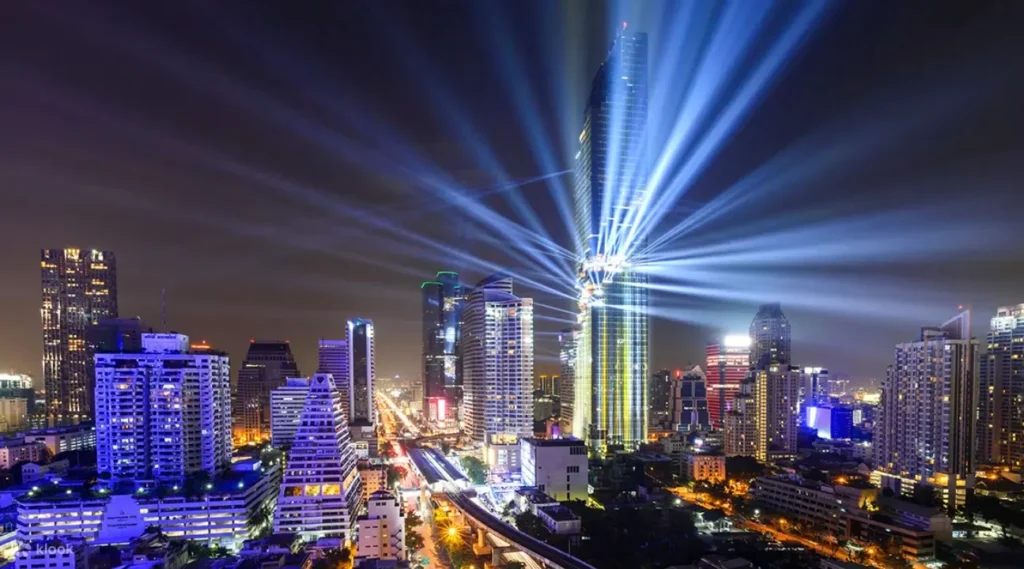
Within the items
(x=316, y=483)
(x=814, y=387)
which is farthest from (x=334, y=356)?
(x=814, y=387)

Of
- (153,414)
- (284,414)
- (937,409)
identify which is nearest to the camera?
(153,414)

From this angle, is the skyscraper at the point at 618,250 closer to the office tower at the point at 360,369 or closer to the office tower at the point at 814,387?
the office tower at the point at 814,387

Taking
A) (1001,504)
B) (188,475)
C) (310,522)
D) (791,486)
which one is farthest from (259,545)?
(1001,504)

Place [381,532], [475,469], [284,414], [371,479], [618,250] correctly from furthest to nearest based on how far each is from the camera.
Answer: [618,250] → [284,414] → [475,469] → [371,479] → [381,532]

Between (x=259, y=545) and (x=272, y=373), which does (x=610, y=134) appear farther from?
(x=272, y=373)

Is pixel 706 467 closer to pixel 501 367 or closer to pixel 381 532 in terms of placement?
pixel 501 367

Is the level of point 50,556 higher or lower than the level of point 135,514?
higher

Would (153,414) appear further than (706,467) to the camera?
No

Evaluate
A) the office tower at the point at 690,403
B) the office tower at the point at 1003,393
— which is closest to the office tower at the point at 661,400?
the office tower at the point at 690,403
